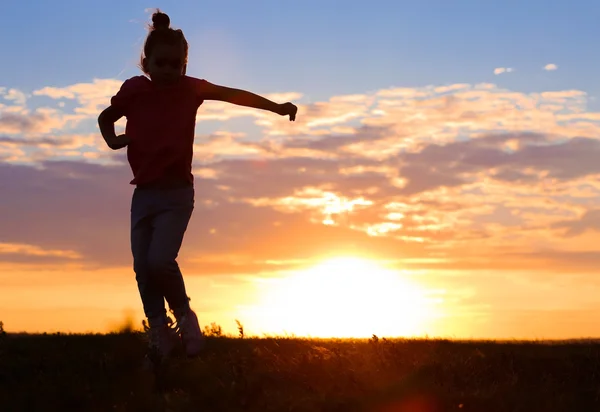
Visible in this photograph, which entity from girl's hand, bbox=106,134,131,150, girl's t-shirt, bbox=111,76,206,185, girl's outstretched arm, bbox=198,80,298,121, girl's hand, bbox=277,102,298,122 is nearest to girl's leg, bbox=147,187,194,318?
girl's t-shirt, bbox=111,76,206,185

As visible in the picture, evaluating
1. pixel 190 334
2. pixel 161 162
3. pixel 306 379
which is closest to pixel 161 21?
pixel 161 162

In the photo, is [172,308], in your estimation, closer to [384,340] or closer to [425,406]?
[384,340]

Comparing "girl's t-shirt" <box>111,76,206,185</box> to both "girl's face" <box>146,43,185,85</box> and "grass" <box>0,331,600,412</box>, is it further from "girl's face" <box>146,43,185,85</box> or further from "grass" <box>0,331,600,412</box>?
"grass" <box>0,331,600,412</box>

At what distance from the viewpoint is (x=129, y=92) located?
866cm

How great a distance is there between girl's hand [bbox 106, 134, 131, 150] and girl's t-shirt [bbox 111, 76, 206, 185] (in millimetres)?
99

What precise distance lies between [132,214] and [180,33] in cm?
203

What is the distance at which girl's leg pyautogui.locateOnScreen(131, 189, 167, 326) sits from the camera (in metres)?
8.63

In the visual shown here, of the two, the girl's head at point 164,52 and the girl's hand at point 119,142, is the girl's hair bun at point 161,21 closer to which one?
the girl's head at point 164,52

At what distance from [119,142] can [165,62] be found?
99 cm

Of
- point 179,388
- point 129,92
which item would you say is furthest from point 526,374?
point 129,92

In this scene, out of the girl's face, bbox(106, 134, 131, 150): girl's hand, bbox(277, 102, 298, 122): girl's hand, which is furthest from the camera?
bbox(277, 102, 298, 122): girl's hand

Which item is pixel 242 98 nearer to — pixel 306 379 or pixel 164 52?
pixel 164 52

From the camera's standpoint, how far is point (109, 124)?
28.8ft

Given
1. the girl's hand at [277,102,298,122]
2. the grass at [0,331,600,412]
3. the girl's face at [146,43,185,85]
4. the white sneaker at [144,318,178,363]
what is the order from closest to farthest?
the grass at [0,331,600,412], the girl's face at [146,43,185,85], the white sneaker at [144,318,178,363], the girl's hand at [277,102,298,122]
